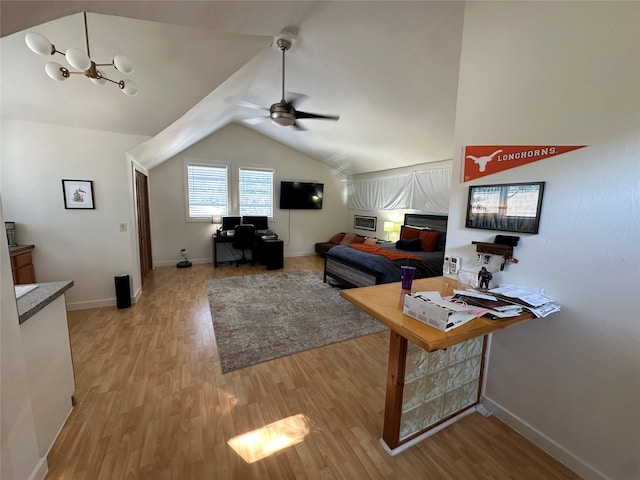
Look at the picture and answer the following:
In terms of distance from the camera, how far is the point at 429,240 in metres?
4.50

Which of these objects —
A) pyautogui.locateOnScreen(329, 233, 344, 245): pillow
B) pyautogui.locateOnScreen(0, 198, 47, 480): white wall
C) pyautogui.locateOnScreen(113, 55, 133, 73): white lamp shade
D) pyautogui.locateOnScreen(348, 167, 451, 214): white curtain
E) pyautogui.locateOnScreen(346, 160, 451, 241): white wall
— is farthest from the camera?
pyautogui.locateOnScreen(329, 233, 344, 245): pillow

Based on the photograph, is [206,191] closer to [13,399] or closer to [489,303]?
[13,399]

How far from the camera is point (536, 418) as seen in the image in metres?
1.51

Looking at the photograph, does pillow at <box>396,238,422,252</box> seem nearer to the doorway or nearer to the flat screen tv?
the flat screen tv

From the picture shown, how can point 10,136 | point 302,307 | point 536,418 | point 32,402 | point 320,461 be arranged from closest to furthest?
point 32,402, point 320,461, point 536,418, point 10,136, point 302,307

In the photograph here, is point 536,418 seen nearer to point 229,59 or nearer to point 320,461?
point 320,461

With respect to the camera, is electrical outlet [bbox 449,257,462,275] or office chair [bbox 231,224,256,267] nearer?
electrical outlet [bbox 449,257,462,275]

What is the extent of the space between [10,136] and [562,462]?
5.43m

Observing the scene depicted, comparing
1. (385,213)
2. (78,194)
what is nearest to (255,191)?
(385,213)

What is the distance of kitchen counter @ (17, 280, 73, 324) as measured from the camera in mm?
1236

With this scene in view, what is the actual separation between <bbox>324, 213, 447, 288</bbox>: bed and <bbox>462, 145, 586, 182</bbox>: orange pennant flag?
1792 millimetres

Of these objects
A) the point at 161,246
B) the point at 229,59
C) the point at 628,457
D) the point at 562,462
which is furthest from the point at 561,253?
the point at 161,246

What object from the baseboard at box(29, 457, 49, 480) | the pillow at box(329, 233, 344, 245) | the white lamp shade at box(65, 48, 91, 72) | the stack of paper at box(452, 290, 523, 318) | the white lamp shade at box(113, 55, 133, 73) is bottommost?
the baseboard at box(29, 457, 49, 480)

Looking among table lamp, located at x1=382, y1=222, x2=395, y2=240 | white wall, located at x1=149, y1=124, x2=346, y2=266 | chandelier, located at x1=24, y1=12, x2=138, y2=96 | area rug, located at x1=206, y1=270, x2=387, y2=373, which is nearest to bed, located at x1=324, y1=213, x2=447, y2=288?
area rug, located at x1=206, y1=270, x2=387, y2=373
